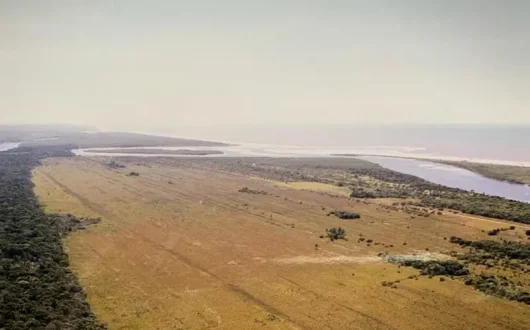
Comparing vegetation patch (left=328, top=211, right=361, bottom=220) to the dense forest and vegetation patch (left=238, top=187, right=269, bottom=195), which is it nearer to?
vegetation patch (left=238, top=187, right=269, bottom=195)

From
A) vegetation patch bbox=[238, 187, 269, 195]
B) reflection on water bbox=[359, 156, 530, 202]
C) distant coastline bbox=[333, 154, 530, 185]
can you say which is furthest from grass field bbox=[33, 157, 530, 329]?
distant coastline bbox=[333, 154, 530, 185]

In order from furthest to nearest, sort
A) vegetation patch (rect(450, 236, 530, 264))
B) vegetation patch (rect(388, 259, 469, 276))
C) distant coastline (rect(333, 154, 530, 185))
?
1. distant coastline (rect(333, 154, 530, 185))
2. vegetation patch (rect(450, 236, 530, 264))
3. vegetation patch (rect(388, 259, 469, 276))

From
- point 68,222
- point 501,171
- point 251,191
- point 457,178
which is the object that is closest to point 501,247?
point 251,191

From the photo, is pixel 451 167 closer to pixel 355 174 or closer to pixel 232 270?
pixel 355 174

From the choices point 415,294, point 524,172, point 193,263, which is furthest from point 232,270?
point 524,172

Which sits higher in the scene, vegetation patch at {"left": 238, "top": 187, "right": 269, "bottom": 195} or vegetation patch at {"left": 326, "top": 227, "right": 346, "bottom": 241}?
vegetation patch at {"left": 238, "top": 187, "right": 269, "bottom": 195}

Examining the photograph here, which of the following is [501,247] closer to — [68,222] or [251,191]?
[251,191]

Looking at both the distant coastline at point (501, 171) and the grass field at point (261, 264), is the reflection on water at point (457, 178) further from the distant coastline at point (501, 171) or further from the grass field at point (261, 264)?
the grass field at point (261, 264)
